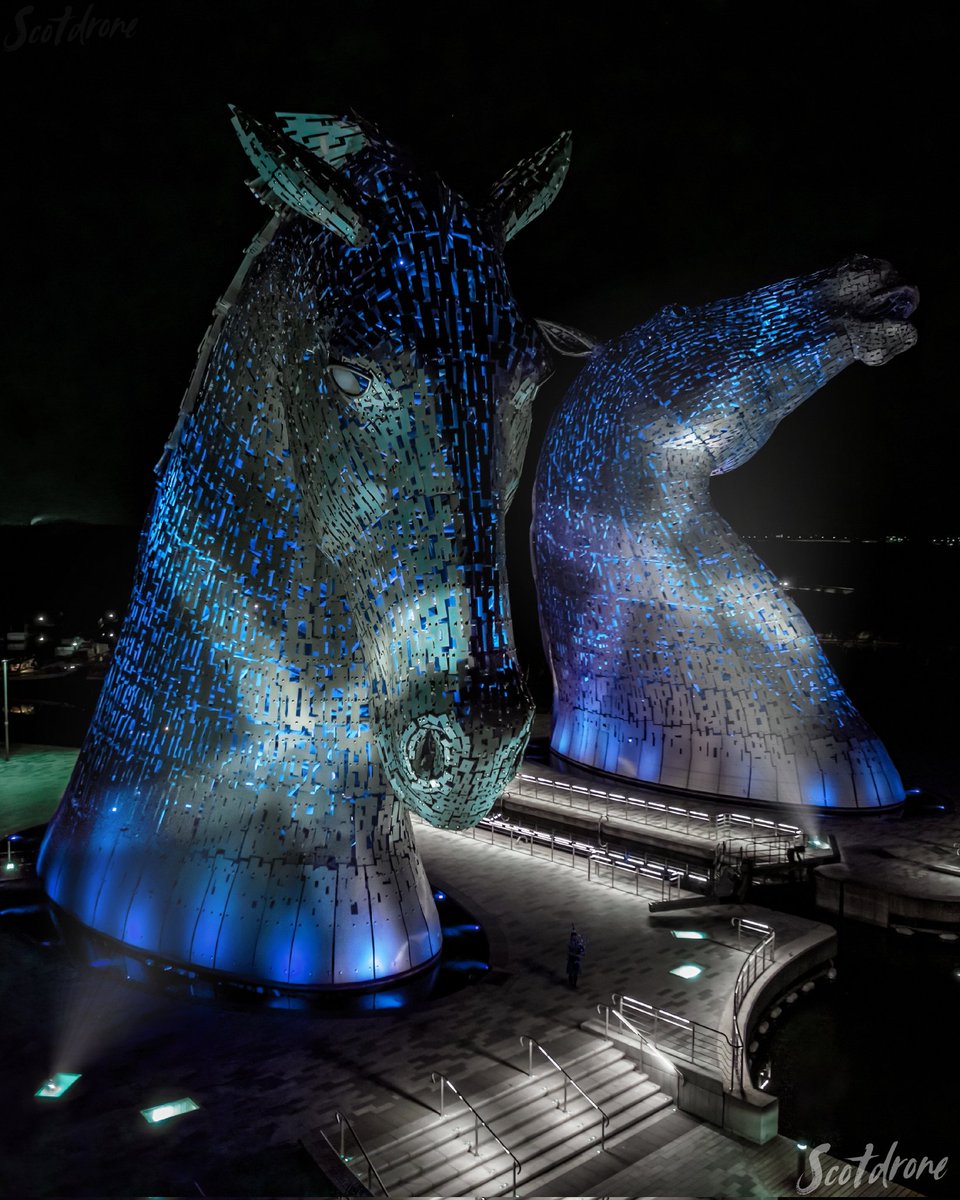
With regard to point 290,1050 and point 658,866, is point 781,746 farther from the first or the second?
point 290,1050

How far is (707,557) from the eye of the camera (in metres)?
16.9

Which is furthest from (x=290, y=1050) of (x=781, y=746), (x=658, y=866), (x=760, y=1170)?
(x=781, y=746)

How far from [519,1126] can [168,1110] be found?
2452mm

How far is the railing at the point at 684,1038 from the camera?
7.32 m

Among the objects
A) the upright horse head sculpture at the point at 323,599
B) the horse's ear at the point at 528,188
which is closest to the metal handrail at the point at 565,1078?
the upright horse head sculpture at the point at 323,599

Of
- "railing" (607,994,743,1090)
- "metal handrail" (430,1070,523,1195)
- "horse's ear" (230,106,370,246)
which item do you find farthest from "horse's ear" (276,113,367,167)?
"railing" (607,994,743,1090)

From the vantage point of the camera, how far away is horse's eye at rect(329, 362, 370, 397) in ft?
15.8

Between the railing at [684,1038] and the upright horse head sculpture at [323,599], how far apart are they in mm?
2010

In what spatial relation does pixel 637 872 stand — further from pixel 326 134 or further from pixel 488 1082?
pixel 326 134

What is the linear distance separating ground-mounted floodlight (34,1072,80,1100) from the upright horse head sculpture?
1100mm

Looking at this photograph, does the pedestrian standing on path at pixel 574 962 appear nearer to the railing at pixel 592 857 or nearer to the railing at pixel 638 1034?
the railing at pixel 638 1034

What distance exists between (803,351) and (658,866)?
9327 mm

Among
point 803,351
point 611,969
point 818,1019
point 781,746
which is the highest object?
point 803,351

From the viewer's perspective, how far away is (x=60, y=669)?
47.4 metres
